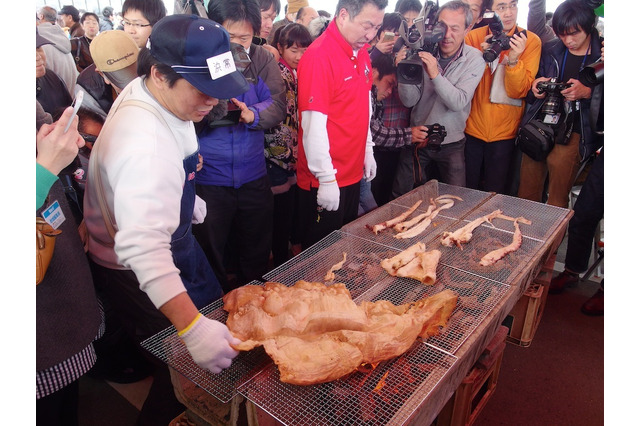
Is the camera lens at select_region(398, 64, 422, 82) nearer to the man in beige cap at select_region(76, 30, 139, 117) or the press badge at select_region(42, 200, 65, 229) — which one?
the man in beige cap at select_region(76, 30, 139, 117)

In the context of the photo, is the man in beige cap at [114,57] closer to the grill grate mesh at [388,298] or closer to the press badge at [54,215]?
the press badge at [54,215]

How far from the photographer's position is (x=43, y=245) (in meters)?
1.43

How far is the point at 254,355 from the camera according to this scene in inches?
67.2

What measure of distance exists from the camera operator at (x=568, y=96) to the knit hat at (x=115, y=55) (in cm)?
331

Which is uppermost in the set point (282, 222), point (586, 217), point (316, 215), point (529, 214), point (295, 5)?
point (295, 5)

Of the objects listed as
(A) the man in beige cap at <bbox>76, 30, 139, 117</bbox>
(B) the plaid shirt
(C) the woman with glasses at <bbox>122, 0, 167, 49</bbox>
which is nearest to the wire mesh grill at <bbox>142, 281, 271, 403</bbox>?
(A) the man in beige cap at <bbox>76, 30, 139, 117</bbox>

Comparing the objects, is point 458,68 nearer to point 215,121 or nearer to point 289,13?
point 215,121

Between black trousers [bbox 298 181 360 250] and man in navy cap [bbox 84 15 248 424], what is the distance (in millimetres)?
1330

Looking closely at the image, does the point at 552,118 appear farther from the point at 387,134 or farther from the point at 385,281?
the point at 385,281

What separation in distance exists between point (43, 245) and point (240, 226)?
178 cm

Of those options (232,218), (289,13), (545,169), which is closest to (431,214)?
(232,218)

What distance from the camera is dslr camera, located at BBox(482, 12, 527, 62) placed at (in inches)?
150

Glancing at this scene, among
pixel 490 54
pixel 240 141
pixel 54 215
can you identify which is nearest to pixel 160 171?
pixel 54 215

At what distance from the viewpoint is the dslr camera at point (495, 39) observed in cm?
381
